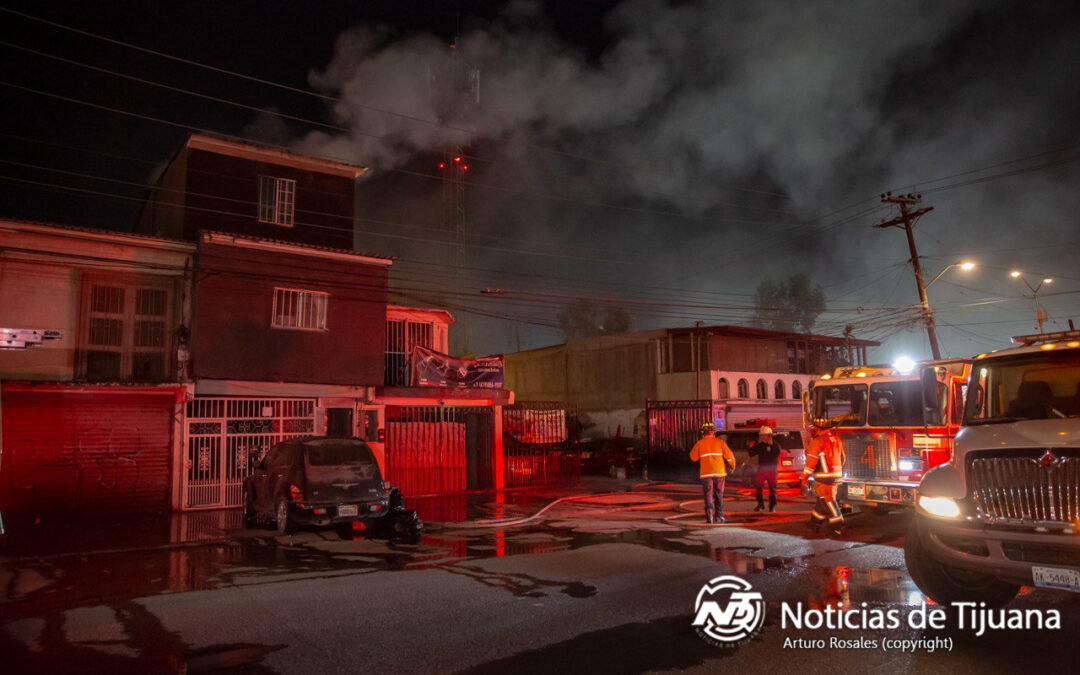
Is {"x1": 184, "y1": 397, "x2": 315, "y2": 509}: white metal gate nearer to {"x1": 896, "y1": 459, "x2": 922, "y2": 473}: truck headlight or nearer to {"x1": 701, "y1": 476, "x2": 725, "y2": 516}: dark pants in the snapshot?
{"x1": 701, "y1": 476, "x2": 725, "y2": 516}: dark pants

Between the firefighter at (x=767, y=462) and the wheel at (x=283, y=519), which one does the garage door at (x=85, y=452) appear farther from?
the firefighter at (x=767, y=462)

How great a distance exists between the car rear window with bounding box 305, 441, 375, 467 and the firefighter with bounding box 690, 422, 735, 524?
5.94 metres

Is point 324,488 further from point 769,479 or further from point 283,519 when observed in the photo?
point 769,479

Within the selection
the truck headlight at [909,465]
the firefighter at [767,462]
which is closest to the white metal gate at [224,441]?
the firefighter at [767,462]

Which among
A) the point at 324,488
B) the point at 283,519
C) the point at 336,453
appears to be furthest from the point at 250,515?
the point at 324,488

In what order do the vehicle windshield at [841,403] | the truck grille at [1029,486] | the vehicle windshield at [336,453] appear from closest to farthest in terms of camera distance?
the truck grille at [1029,486] < the vehicle windshield at [336,453] < the vehicle windshield at [841,403]

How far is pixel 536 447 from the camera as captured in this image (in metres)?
22.5

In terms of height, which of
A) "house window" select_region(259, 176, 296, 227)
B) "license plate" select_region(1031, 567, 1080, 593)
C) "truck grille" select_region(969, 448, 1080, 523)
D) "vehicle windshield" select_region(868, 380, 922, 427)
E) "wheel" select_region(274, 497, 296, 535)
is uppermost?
"house window" select_region(259, 176, 296, 227)

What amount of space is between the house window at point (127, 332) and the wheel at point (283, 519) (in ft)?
22.0

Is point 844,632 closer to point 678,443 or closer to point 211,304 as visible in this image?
point 211,304

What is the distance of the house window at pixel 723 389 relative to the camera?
34.9 m

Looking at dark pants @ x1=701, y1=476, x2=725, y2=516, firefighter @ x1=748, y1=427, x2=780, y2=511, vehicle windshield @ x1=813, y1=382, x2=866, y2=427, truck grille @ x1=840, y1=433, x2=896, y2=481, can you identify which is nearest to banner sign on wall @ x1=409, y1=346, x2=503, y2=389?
firefighter @ x1=748, y1=427, x2=780, y2=511

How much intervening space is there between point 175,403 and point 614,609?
1366cm

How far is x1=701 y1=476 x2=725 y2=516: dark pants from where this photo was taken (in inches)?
503
